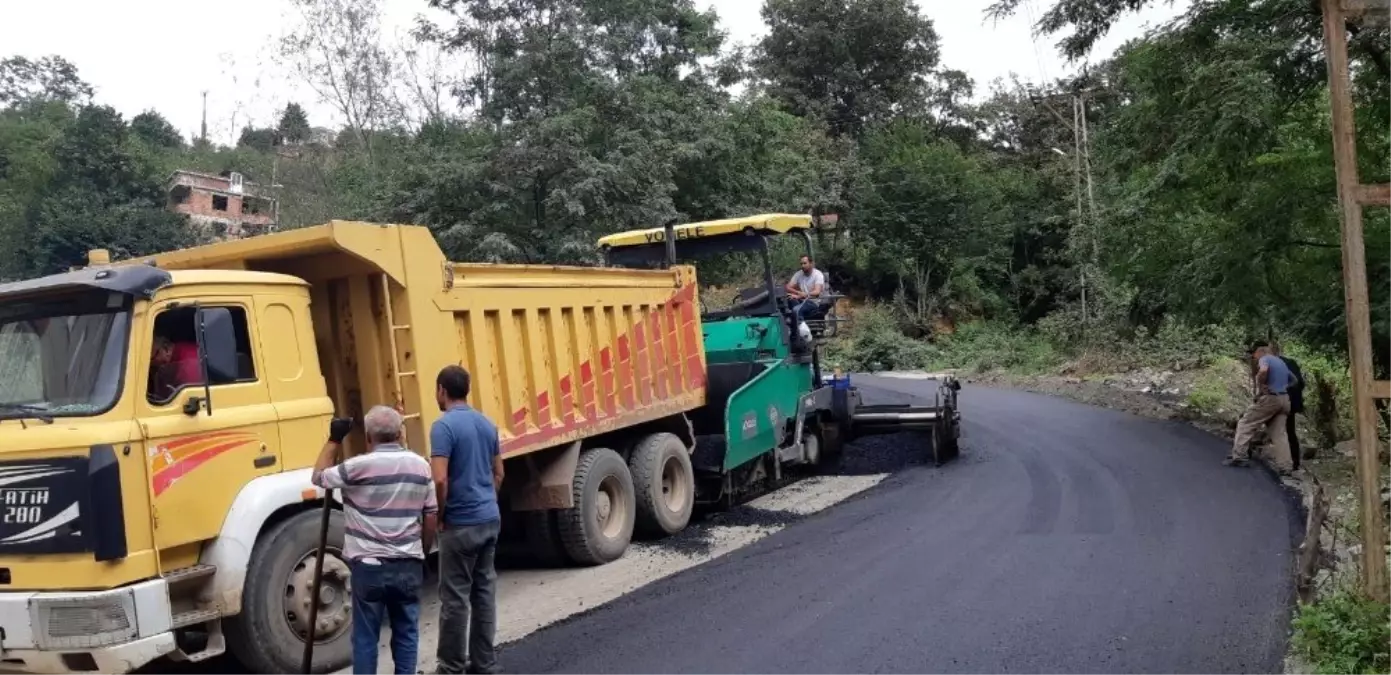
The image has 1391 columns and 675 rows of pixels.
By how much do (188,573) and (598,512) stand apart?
3.48 metres

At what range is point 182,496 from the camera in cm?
490

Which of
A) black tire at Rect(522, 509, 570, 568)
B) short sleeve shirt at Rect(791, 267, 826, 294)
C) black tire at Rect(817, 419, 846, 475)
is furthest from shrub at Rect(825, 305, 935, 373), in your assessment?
black tire at Rect(522, 509, 570, 568)

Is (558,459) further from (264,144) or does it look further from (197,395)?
(264,144)

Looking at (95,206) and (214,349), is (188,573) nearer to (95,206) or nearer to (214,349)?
(214,349)

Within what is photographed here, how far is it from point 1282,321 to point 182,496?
38.2 feet

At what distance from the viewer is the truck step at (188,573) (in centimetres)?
484

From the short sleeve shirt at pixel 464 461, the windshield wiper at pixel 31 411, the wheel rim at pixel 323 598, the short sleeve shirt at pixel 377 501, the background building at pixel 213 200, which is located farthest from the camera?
the background building at pixel 213 200

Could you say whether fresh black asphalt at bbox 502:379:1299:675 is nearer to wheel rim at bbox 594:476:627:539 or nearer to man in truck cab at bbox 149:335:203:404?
wheel rim at bbox 594:476:627:539

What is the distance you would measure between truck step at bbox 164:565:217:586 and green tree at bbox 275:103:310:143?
80.6 ft

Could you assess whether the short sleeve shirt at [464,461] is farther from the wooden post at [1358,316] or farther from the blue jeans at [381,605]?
the wooden post at [1358,316]

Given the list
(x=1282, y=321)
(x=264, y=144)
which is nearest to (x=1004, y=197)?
(x=1282, y=321)

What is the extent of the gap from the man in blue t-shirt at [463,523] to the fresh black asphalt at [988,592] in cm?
36

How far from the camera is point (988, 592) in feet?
20.5

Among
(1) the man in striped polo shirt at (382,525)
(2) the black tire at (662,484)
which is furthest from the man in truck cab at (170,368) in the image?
(2) the black tire at (662,484)
